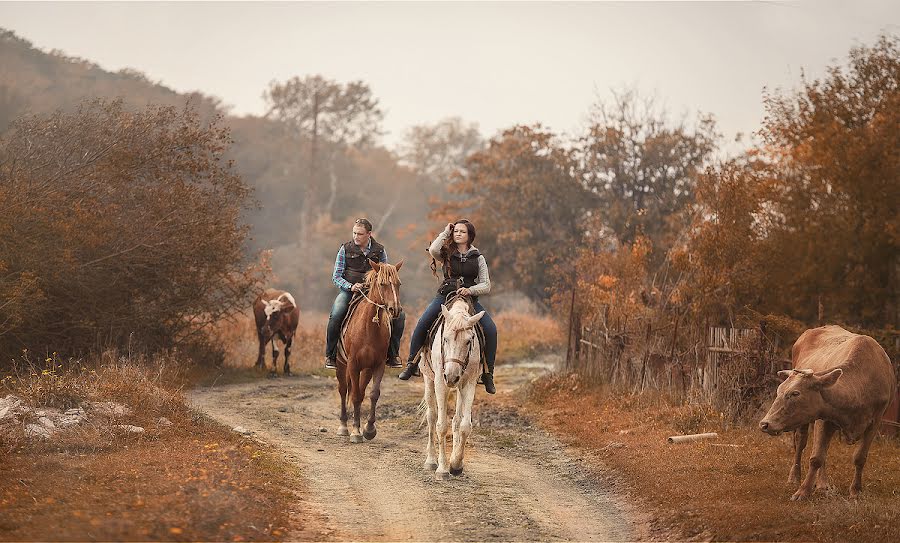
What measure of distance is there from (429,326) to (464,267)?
0.86m

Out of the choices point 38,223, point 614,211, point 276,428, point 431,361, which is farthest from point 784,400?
point 614,211

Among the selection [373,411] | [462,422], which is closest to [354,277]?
[373,411]

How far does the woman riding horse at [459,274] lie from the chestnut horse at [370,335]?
1275mm

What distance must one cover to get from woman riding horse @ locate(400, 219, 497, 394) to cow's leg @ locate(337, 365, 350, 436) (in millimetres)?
2505

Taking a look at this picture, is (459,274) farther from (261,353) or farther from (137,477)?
(261,353)

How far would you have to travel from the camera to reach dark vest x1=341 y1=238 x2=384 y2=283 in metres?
13.8

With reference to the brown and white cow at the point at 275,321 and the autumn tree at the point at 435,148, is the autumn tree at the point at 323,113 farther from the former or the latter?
the brown and white cow at the point at 275,321

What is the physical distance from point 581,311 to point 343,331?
863 cm

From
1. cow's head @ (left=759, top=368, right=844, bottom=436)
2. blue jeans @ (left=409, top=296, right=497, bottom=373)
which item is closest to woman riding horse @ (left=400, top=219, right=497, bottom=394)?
blue jeans @ (left=409, top=296, right=497, bottom=373)

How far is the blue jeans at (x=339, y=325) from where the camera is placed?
13609 mm

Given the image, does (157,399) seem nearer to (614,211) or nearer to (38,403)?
(38,403)

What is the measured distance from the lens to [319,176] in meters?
63.6

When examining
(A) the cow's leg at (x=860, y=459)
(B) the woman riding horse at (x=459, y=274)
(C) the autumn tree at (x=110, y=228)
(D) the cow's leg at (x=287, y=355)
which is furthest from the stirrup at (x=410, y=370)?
(D) the cow's leg at (x=287, y=355)

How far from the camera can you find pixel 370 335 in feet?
43.4
